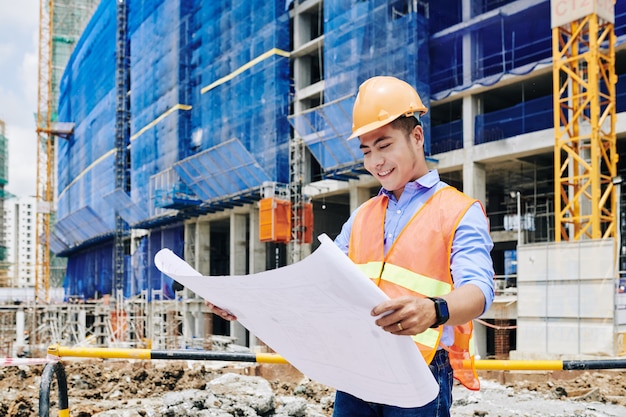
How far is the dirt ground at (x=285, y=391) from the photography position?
224 inches

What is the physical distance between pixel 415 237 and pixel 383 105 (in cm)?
37

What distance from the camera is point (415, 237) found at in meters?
1.84

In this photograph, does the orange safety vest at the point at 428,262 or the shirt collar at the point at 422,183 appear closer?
the orange safety vest at the point at 428,262

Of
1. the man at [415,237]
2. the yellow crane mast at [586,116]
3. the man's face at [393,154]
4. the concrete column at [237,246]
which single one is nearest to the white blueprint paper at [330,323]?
the man at [415,237]

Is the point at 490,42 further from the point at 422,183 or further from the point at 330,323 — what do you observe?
the point at 330,323

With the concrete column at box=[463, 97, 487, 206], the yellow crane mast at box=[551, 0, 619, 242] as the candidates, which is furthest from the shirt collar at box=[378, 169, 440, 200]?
the concrete column at box=[463, 97, 487, 206]

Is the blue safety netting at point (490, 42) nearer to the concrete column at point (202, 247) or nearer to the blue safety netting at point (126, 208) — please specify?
the concrete column at point (202, 247)

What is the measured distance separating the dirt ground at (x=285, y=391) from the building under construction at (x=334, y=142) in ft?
22.2

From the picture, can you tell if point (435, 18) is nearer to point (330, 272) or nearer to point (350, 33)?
point (350, 33)

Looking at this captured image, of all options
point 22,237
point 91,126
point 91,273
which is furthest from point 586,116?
point 22,237

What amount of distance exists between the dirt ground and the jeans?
10.6 ft

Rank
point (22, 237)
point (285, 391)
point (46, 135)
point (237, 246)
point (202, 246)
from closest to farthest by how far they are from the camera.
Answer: point (285, 391) → point (237, 246) → point (202, 246) → point (46, 135) → point (22, 237)

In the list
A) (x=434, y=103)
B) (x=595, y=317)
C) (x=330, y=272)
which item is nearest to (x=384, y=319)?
(x=330, y=272)

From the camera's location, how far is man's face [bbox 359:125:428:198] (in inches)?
74.8
